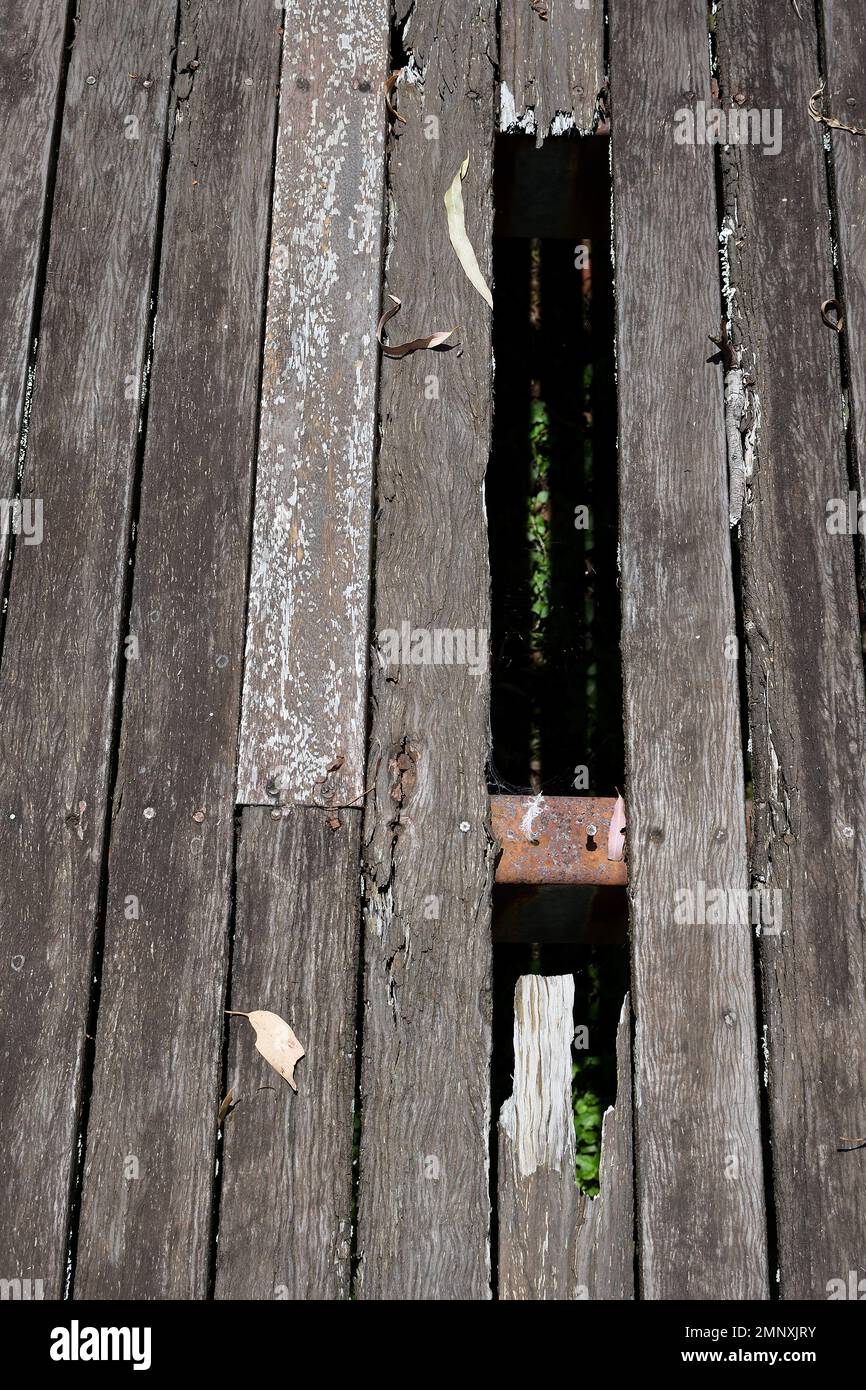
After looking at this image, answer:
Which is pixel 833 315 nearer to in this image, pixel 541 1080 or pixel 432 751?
pixel 432 751

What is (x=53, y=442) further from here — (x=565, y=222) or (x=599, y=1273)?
(x=599, y=1273)

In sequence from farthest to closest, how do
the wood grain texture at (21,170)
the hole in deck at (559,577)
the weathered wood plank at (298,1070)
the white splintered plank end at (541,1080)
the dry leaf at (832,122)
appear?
the hole in deck at (559,577)
the dry leaf at (832,122)
the wood grain texture at (21,170)
the white splintered plank end at (541,1080)
the weathered wood plank at (298,1070)

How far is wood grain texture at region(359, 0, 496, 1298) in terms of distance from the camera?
169cm

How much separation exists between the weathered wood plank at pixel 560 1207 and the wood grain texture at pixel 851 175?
116 cm

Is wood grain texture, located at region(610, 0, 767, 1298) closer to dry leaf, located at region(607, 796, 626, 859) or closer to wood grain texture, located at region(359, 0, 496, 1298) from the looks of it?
dry leaf, located at region(607, 796, 626, 859)

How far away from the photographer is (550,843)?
A: 1.81 metres

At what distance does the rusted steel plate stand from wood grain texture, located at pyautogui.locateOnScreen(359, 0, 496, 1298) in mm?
35

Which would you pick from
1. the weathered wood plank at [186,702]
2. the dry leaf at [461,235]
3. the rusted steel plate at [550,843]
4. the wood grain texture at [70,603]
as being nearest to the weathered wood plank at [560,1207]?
the rusted steel plate at [550,843]

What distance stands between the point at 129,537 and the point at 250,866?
0.61 metres

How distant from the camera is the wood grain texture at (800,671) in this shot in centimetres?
172

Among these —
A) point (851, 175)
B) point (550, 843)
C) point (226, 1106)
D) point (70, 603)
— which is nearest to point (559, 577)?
point (851, 175)

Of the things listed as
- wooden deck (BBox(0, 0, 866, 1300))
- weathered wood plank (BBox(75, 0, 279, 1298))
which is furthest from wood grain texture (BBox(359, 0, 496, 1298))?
weathered wood plank (BBox(75, 0, 279, 1298))

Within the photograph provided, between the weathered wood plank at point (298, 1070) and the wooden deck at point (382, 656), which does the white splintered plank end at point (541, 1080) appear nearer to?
the wooden deck at point (382, 656)

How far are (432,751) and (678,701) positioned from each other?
0.42 m
